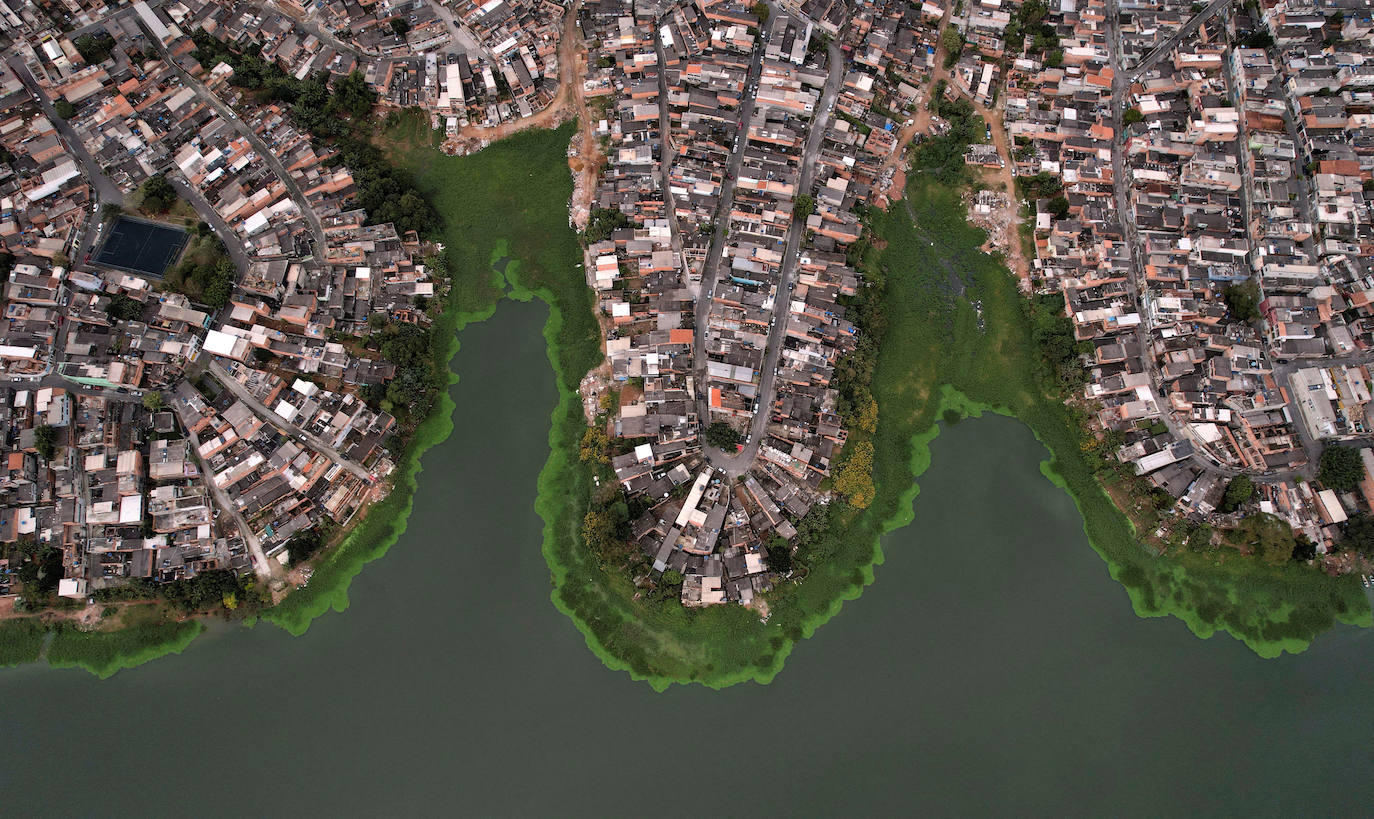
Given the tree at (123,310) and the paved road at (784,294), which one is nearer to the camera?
the tree at (123,310)

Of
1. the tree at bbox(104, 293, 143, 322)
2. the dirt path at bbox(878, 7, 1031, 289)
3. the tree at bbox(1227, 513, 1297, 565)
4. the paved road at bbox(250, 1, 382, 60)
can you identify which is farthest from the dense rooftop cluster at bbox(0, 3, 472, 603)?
the tree at bbox(1227, 513, 1297, 565)

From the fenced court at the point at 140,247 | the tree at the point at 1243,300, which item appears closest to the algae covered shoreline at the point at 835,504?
the tree at the point at 1243,300

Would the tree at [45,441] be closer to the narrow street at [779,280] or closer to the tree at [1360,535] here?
the narrow street at [779,280]

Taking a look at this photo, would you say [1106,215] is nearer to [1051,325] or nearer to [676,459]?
[1051,325]

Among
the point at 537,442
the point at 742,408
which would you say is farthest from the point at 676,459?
the point at 537,442

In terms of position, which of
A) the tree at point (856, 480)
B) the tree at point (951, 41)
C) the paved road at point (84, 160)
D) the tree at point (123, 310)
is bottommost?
the tree at point (856, 480)

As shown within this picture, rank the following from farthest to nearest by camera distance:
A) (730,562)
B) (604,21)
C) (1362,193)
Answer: (604,21) < (1362,193) < (730,562)

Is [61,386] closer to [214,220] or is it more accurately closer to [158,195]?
[158,195]

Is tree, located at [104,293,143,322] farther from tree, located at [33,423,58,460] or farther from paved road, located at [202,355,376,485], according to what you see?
tree, located at [33,423,58,460]
